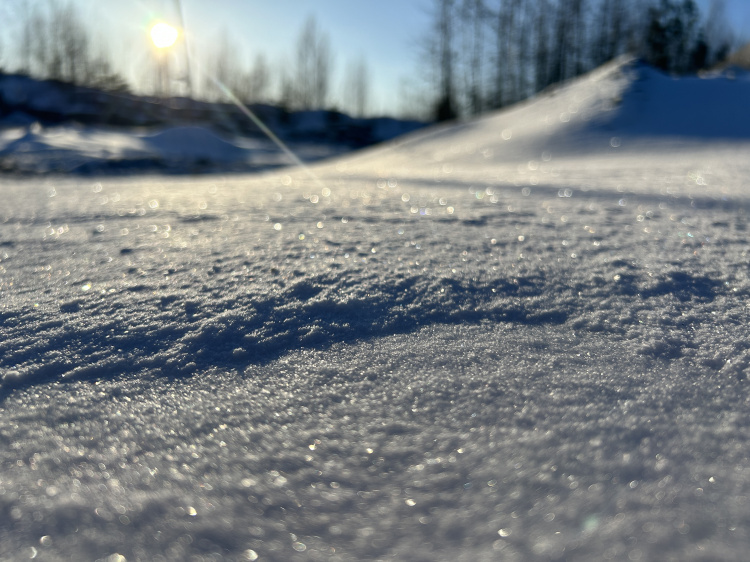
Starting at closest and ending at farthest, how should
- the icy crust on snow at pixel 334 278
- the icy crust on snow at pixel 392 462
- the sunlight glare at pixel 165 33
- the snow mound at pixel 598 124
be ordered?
1. the icy crust on snow at pixel 392 462
2. the icy crust on snow at pixel 334 278
3. the snow mound at pixel 598 124
4. the sunlight glare at pixel 165 33

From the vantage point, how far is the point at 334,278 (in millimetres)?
1004

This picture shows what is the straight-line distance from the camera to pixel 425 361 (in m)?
0.72

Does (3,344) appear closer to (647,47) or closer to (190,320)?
(190,320)

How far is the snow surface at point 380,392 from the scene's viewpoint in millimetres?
441

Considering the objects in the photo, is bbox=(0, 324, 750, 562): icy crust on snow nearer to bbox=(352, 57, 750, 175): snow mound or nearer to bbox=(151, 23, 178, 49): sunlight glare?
bbox=(352, 57, 750, 175): snow mound

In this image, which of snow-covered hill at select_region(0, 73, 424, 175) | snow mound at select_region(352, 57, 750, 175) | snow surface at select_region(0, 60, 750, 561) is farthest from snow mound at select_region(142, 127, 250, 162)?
snow surface at select_region(0, 60, 750, 561)

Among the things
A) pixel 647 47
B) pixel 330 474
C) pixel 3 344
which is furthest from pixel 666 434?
pixel 647 47

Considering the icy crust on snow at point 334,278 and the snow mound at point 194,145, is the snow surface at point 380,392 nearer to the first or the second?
the icy crust on snow at point 334,278

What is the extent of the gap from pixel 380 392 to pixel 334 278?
39cm

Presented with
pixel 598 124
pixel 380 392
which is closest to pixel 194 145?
pixel 598 124

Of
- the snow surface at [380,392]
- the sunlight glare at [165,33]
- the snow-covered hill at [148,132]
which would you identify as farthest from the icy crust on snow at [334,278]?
the sunlight glare at [165,33]

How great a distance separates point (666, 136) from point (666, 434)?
13.9 feet

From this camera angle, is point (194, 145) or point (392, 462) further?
point (194, 145)

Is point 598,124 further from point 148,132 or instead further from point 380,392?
point 148,132
